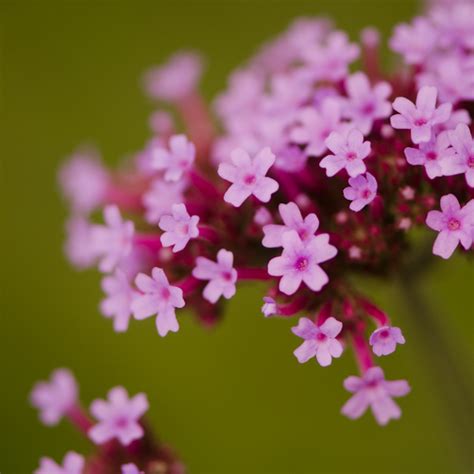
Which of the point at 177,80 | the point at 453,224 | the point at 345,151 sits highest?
the point at 177,80

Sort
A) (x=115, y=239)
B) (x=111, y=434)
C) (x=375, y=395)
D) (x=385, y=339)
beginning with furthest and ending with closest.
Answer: (x=115, y=239), (x=111, y=434), (x=375, y=395), (x=385, y=339)

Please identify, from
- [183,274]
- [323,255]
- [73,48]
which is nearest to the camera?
[323,255]

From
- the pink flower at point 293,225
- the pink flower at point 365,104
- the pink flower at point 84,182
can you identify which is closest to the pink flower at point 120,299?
the pink flower at point 293,225

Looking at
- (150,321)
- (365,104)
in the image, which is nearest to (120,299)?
(365,104)

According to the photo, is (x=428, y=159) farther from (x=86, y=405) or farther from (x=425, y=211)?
Answer: (x=86, y=405)

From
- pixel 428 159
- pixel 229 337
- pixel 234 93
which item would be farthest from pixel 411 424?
pixel 428 159

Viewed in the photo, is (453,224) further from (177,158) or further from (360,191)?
(177,158)

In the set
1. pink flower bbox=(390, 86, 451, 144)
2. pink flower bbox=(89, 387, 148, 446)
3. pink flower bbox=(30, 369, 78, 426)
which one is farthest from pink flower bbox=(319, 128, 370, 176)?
pink flower bbox=(30, 369, 78, 426)
